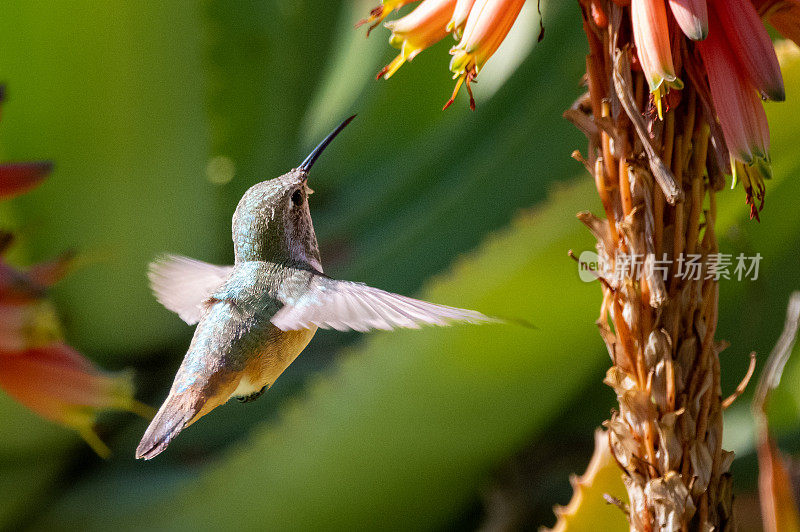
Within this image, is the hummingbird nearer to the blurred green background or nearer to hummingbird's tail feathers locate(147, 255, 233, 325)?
hummingbird's tail feathers locate(147, 255, 233, 325)

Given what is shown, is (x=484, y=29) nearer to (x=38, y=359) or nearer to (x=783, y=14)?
(x=783, y=14)

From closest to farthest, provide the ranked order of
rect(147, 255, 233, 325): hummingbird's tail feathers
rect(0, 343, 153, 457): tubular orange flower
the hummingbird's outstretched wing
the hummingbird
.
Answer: the hummingbird's outstretched wing, the hummingbird, rect(147, 255, 233, 325): hummingbird's tail feathers, rect(0, 343, 153, 457): tubular orange flower

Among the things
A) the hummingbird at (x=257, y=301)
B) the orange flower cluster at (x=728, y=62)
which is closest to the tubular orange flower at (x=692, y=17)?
the orange flower cluster at (x=728, y=62)

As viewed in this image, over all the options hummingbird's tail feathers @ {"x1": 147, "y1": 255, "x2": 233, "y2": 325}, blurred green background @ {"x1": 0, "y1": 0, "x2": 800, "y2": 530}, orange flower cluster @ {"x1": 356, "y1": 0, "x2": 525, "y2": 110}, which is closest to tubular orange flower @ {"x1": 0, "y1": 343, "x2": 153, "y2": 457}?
hummingbird's tail feathers @ {"x1": 147, "y1": 255, "x2": 233, "y2": 325}

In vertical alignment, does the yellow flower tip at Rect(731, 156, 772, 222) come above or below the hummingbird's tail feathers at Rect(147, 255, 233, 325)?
above

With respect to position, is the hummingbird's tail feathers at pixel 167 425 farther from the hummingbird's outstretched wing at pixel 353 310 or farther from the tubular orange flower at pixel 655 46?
the tubular orange flower at pixel 655 46

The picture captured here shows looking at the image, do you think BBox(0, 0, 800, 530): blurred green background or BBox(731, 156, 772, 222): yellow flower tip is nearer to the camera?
BBox(731, 156, 772, 222): yellow flower tip

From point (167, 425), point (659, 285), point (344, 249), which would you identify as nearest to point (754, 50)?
point (659, 285)
